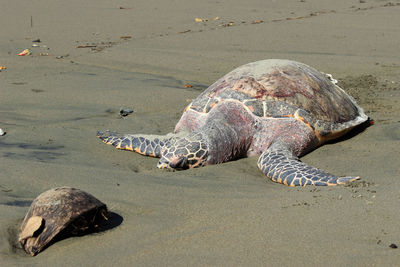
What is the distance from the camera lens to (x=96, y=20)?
11.9 meters

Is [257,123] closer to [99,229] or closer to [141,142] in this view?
[141,142]

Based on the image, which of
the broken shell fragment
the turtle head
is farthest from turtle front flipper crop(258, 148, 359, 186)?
the broken shell fragment

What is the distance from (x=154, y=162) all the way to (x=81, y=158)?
0.67 metres

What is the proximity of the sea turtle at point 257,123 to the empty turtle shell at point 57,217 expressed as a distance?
1574 mm

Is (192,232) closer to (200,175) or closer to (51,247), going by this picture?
(51,247)

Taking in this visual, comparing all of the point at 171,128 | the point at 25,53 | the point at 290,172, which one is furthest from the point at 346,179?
the point at 25,53

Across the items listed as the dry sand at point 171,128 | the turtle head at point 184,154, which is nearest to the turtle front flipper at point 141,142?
the dry sand at point 171,128

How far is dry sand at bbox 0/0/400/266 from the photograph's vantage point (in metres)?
2.87

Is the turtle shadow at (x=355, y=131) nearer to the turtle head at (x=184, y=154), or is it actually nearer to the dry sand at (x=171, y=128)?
the dry sand at (x=171, y=128)

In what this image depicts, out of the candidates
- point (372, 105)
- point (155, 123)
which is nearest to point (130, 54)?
point (155, 123)

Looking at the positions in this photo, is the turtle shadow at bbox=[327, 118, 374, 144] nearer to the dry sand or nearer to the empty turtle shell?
the dry sand

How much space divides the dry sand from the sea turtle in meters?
0.16

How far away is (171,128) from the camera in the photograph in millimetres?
5945

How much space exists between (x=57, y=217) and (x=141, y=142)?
2.21m
